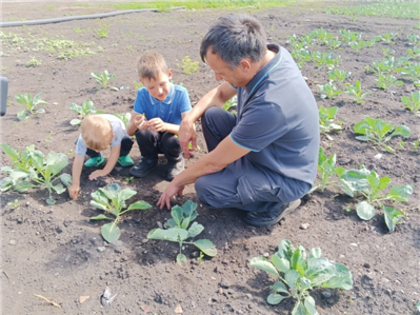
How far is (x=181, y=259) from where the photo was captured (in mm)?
2320

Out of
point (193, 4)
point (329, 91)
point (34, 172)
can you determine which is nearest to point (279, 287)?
point (34, 172)

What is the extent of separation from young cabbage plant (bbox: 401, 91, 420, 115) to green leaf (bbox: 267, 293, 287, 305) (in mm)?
3426

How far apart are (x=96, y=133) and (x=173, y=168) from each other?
31.8 inches

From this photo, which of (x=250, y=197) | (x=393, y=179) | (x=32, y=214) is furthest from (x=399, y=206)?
(x=32, y=214)

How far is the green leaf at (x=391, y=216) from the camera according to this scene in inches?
102

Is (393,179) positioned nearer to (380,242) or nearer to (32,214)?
(380,242)

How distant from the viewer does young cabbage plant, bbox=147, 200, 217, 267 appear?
7.38 ft

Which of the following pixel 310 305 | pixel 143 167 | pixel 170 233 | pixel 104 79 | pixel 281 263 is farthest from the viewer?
pixel 104 79

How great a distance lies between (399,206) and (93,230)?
2437mm

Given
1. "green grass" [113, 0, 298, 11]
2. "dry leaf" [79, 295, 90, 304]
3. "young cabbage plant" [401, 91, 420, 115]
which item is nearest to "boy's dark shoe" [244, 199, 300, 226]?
"dry leaf" [79, 295, 90, 304]

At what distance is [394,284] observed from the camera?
2189mm

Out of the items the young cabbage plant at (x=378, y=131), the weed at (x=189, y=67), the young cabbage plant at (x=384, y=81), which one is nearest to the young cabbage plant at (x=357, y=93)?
the young cabbage plant at (x=384, y=81)

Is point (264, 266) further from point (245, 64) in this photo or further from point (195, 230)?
point (245, 64)

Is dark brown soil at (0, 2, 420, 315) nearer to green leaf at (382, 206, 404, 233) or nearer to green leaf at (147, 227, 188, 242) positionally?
green leaf at (382, 206, 404, 233)
